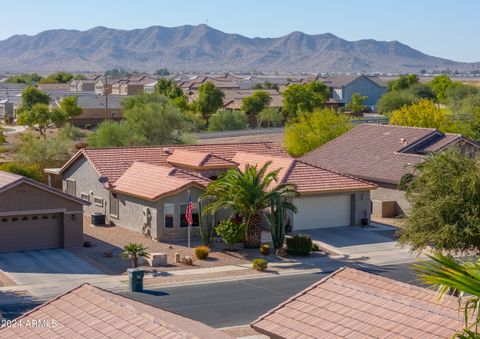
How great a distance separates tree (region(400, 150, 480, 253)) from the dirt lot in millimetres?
7905

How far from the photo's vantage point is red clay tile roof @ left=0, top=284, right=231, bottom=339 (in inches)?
559

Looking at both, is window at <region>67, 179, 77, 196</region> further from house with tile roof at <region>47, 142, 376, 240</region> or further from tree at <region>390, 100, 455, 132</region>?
tree at <region>390, 100, 455, 132</region>

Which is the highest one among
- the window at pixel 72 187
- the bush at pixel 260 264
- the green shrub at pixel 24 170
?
the green shrub at pixel 24 170

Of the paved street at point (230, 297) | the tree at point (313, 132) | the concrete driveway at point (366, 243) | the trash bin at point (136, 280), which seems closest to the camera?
the paved street at point (230, 297)

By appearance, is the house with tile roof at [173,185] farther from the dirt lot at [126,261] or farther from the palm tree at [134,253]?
the palm tree at [134,253]

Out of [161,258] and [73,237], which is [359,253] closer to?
[161,258]

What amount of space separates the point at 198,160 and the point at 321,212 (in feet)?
24.0

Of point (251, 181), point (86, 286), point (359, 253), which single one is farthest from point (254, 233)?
point (86, 286)

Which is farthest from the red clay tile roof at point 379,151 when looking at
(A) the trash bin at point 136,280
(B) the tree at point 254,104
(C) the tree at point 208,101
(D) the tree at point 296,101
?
(B) the tree at point 254,104

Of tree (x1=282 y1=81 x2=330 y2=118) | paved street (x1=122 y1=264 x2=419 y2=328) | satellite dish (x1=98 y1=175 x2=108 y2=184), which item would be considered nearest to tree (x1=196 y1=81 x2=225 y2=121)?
tree (x1=282 y1=81 x2=330 y2=118)

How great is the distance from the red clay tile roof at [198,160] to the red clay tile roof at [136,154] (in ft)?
2.52

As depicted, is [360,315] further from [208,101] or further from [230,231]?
[208,101]

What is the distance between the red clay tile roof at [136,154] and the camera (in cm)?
4506

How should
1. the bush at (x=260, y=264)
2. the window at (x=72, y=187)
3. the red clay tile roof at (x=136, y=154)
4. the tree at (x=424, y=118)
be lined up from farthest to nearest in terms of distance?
the tree at (x=424, y=118) < the window at (x=72, y=187) < the red clay tile roof at (x=136, y=154) < the bush at (x=260, y=264)
